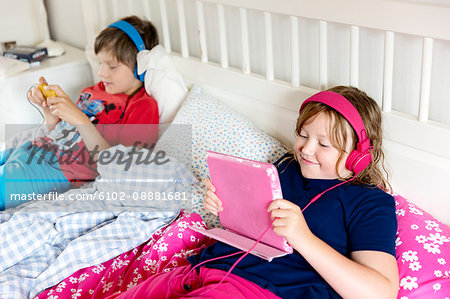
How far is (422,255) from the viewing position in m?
1.12

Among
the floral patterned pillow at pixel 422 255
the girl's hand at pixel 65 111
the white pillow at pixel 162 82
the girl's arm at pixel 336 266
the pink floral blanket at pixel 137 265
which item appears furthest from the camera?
the white pillow at pixel 162 82

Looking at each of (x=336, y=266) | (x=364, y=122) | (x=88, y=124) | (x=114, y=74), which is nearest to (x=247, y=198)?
(x=336, y=266)

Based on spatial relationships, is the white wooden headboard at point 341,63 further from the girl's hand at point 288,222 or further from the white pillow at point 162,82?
the girl's hand at point 288,222

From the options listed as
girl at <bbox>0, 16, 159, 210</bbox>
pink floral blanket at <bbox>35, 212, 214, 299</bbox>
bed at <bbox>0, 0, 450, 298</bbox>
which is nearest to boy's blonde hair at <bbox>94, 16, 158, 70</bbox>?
girl at <bbox>0, 16, 159, 210</bbox>

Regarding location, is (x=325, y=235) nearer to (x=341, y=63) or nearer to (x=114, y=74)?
(x=341, y=63)

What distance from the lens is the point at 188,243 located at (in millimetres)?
1317

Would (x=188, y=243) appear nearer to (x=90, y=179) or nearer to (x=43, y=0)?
(x=90, y=179)

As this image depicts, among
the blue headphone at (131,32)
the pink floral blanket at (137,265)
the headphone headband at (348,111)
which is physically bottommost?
the pink floral blanket at (137,265)

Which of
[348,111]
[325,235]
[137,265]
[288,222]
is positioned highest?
[348,111]

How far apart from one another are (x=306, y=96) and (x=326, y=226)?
42 centimetres

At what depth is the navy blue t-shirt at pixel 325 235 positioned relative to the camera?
3.45ft

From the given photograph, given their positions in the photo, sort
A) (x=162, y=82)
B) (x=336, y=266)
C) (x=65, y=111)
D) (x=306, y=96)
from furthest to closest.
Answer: (x=162, y=82) → (x=65, y=111) → (x=306, y=96) → (x=336, y=266)

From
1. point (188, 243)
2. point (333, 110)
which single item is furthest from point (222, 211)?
point (333, 110)

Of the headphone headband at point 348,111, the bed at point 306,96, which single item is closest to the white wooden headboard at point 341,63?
the bed at point 306,96
